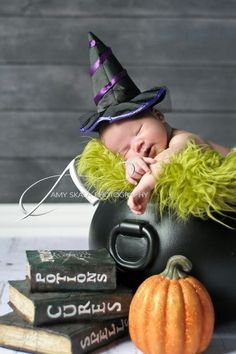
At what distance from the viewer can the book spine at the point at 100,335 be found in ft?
3.61

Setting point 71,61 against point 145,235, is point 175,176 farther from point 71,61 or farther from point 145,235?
point 71,61

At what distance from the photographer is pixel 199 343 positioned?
1101 millimetres

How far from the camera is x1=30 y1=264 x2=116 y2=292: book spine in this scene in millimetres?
1132

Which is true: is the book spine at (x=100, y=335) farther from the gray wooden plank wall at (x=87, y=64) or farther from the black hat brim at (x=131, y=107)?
the gray wooden plank wall at (x=87, y=64)

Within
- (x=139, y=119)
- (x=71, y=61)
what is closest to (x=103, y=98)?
(x=139, y=119)

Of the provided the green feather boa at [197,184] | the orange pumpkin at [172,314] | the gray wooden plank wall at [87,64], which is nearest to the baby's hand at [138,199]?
the green feather boa at [197,184]

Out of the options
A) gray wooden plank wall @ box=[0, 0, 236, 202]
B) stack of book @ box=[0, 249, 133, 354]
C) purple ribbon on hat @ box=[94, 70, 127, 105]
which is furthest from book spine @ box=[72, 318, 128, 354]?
A: gray wooden plank wall @ box=[0, 0, 236, 202]

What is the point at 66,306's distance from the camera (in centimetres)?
112

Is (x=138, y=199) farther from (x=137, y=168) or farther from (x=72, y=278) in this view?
(x=72, y=278)

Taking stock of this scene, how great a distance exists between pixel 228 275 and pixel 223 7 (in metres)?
1.26

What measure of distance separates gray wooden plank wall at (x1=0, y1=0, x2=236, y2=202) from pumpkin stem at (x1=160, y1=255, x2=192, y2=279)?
3.84ft

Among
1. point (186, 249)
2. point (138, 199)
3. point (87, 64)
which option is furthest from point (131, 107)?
point (87, 64)

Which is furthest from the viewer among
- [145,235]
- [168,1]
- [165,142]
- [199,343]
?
[168,1]

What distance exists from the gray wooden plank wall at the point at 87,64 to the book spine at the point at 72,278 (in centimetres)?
113
